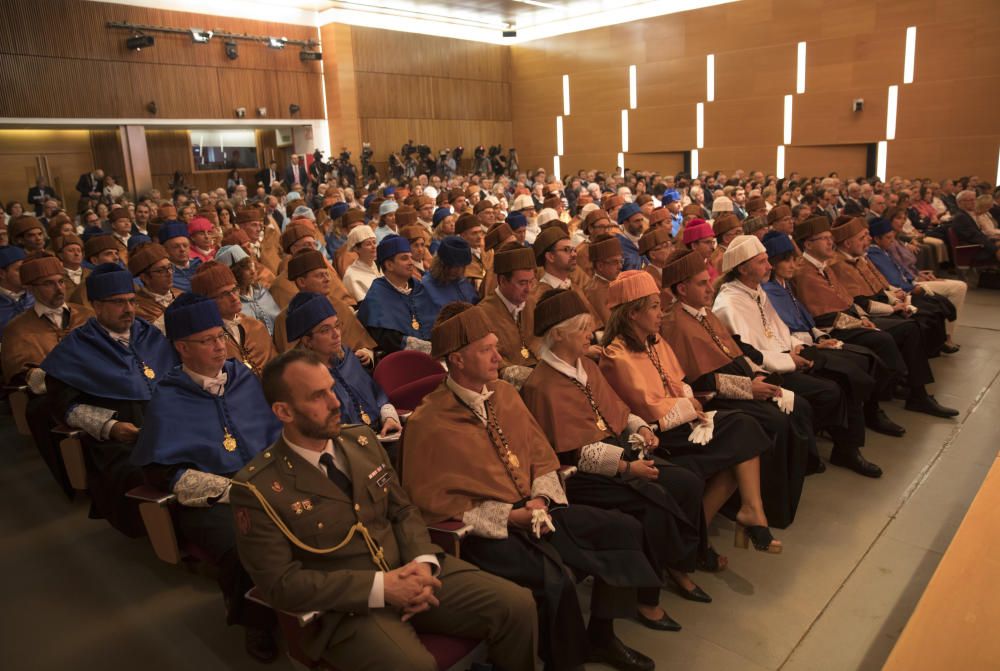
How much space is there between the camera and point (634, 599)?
8.92 feet

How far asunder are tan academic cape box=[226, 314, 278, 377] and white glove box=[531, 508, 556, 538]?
212cm

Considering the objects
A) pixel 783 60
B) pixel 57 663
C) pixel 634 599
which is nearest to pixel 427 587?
pixel 634 599

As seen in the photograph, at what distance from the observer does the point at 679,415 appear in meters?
3.53

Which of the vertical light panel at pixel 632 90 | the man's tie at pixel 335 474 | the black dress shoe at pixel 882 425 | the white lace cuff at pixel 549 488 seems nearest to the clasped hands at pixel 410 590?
the man's tie at pixel 335 474

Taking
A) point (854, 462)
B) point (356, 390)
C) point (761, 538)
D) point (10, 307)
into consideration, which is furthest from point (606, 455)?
point (10, 307)

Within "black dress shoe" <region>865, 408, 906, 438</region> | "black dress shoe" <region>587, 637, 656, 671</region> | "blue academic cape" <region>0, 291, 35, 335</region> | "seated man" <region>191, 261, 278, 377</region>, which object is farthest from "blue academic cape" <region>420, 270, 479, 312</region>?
"blue academic cape" <region>0, 291, 35, 335</region>

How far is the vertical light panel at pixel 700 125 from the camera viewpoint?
21328 millimetres

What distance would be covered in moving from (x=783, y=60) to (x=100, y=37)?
59.2 ft

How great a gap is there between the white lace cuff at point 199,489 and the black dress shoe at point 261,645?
0.57m

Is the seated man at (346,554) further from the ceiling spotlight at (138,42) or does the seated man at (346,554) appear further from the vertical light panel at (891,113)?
the vertical light panel at (891,113)

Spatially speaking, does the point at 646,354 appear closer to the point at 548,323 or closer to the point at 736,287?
the point at 548,323

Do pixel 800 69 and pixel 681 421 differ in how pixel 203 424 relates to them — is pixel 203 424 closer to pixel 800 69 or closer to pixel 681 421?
pixel 681 421

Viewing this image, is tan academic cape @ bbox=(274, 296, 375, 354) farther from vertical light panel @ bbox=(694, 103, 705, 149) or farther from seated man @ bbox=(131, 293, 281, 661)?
vertical light panel @ bbox=(694, 103, 705, 149)

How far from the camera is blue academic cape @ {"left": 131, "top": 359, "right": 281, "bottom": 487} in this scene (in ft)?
9.64
